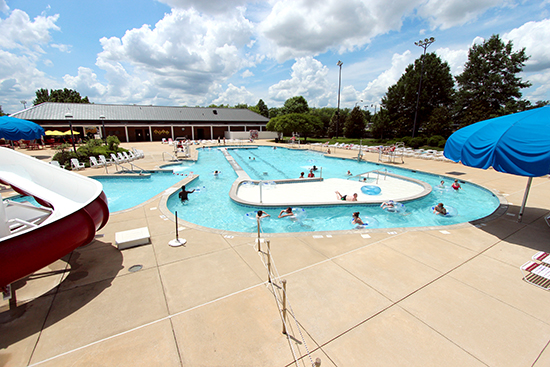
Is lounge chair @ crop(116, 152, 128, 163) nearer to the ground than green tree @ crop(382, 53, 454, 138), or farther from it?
nearer to the ground

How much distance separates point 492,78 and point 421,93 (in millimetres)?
9120

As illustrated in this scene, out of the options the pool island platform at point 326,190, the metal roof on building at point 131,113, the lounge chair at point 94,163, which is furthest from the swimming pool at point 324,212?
the metal roof on building at point 131,113

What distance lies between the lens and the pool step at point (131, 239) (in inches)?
257

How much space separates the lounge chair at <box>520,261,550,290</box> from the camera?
202 inches

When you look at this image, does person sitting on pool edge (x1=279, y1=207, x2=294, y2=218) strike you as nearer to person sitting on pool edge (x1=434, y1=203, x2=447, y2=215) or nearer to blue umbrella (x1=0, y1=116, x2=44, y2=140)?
person sitting on pool edge (x1=434, y1=203, x2=447, y2=215)

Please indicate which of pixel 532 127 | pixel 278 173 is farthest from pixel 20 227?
Answer: pixel 278 173

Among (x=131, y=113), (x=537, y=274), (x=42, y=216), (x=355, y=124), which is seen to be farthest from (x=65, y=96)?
(x=537, y=274)

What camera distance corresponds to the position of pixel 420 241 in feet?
23.0

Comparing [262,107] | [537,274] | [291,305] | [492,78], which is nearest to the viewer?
[291,305]

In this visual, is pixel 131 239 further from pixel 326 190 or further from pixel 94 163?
pixel 94 163

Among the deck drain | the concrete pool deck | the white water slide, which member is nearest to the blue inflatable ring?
the concrete pool deck

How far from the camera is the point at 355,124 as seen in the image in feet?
167

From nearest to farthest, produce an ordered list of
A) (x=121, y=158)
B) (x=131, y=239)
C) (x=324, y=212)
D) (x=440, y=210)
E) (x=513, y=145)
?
(x=131, y=239) → (x=513, y=145) → (x=440, y=210) → (x=324, y=212) → (x=121, y=158)

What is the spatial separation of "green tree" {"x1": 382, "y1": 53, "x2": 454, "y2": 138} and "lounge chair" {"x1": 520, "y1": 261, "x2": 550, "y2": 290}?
4312 cm
